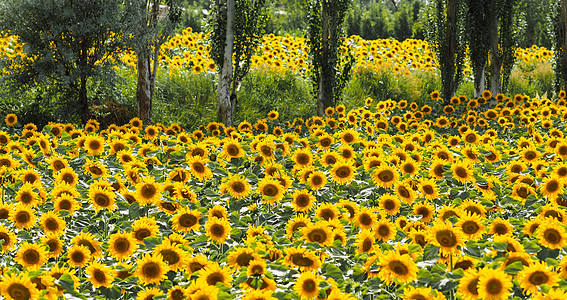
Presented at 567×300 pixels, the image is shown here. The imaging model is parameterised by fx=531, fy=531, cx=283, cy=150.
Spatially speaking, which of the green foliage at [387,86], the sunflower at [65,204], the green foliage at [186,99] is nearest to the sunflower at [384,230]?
the sunflower at [65,204]

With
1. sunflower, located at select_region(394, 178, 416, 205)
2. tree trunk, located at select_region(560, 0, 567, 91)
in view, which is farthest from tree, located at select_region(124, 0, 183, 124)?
tree trunk, located at select_region(560, 0, 567, 91)

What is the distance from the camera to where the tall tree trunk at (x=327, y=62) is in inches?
389

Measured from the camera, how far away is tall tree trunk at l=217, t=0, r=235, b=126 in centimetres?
904

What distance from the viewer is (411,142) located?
475cm

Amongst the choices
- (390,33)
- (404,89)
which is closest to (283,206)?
(404,89)

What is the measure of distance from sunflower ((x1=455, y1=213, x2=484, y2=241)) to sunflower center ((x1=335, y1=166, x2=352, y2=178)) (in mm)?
1152

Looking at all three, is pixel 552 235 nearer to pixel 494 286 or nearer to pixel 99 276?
pixel 494 286

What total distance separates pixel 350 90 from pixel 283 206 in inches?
371

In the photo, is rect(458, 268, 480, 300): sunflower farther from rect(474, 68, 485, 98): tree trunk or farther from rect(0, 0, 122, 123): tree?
rect(474, 68, 485, 98): tree trunk

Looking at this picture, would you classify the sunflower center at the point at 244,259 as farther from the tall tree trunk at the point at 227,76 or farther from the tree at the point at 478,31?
the tree at the point at 478,31

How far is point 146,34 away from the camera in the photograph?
8469 millimetres

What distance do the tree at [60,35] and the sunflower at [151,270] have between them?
6168 millimetres

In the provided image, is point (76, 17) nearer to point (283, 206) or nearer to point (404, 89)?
point (283, 206)

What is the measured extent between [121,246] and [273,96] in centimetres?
935
